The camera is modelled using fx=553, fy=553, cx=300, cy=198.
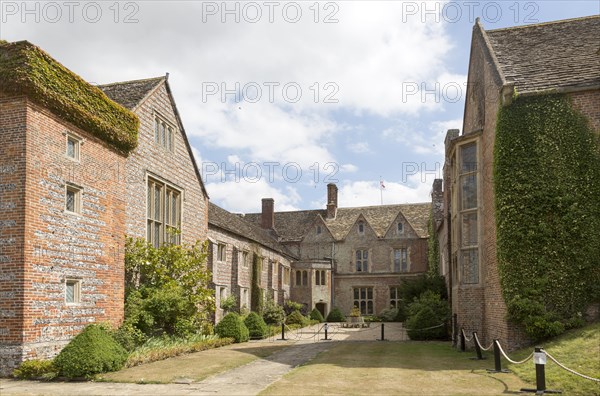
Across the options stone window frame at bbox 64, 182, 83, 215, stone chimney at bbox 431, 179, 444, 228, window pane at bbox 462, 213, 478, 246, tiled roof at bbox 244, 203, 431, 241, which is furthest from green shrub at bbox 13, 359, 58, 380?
tiled roof at bbox 244, 203, 431, 241

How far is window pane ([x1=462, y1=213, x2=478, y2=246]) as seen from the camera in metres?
19.0

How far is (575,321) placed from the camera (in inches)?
582

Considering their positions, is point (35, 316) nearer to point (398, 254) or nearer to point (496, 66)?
point (496, 66)

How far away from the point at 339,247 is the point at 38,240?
38708mm

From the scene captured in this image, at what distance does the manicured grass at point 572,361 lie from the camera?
10438 millimetres

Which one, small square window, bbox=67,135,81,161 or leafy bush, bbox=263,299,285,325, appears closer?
small square window, bbox=67,135,81,161

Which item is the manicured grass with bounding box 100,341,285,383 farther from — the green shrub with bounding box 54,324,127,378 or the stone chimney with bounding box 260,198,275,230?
the stone chimney with bounding box 260,198,275,230

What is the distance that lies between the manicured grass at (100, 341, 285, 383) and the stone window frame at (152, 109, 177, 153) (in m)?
8.02

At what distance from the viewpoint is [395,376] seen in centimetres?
1274

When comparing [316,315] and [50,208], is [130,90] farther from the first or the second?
[316,315]

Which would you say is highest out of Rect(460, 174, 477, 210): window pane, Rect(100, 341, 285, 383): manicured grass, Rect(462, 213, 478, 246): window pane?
Rect(460, 174, 477, 210): window pane

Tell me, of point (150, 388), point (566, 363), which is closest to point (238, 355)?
point (150, 388)

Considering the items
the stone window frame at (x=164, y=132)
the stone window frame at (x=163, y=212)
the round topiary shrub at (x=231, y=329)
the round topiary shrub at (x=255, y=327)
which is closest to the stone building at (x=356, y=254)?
the round topiary shrub at (x=255, y=327)

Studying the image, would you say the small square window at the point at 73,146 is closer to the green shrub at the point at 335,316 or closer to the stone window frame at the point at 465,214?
the stone window frame at the point at 465,214
